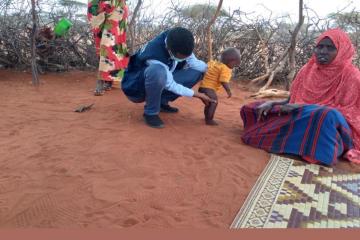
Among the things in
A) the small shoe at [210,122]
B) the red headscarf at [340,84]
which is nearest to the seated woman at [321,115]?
the red headscarf at [340,84]

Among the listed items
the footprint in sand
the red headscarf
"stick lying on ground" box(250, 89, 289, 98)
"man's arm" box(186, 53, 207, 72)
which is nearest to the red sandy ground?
the footprint in sand

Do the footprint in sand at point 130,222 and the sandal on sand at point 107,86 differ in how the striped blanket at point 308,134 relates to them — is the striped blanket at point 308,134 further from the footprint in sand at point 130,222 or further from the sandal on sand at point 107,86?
the sandal on sand at point 107,86

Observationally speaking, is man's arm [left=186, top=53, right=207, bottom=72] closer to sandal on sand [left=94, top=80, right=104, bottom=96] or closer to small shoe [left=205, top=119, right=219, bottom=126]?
small shoe [left=205, top=119, right=219, bottom=126]

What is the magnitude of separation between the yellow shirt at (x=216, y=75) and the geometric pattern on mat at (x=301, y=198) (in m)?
1.04

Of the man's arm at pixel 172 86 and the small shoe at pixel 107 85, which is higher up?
the man's arm at pixel 172 86

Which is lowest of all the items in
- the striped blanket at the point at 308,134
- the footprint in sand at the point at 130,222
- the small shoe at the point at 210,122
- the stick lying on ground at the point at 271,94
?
the stick lying on ground at the point at 271,94

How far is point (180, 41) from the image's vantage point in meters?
3.88

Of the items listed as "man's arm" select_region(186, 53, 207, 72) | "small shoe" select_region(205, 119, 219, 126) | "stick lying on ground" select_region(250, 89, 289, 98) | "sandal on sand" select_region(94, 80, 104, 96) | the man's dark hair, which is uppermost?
the man's dark hair

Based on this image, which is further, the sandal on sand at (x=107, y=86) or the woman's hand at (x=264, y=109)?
the sandal on sand at (x=107, y=86)

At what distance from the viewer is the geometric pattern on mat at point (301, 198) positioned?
2.51m

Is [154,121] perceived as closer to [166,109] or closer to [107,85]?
[166,109]

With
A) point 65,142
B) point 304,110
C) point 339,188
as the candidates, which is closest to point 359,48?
point 304,110

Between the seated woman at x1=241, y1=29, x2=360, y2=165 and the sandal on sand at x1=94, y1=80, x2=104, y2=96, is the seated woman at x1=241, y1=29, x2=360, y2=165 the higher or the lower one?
the higher one

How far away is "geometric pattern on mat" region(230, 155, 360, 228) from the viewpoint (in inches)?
99.0
